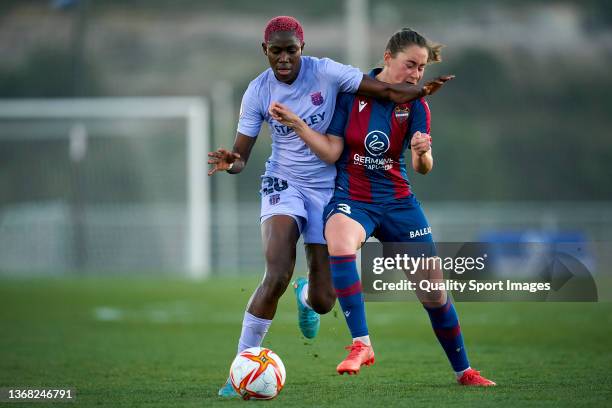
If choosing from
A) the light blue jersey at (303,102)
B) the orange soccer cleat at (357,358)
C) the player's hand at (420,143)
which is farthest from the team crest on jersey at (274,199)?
the orange soccer cleat at (357,358)

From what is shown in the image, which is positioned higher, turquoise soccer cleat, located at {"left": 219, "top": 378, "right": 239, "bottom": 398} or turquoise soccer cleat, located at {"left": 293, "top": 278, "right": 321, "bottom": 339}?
turquoise soccer cleat, located at {"left": 293, "top": 278, "right": 321, "bottom": 339}

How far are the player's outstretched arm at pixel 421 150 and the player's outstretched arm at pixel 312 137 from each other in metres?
0.56

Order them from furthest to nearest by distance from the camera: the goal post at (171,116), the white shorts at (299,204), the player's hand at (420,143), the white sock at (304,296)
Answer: the goal post at (171,116), the white sock at (304,296), the white shorts at (299,204), the player's hand at (420,143)

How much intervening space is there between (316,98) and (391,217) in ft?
3.08

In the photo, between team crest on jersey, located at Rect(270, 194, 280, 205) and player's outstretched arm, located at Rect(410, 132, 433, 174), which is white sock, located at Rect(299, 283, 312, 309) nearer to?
team crest on jersey, located at Rect(270, 194, 280, 205)

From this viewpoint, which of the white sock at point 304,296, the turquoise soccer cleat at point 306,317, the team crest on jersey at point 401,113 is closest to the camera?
the team crest on jersey at point 401,113

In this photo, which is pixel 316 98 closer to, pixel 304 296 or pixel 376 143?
pixel 376 143

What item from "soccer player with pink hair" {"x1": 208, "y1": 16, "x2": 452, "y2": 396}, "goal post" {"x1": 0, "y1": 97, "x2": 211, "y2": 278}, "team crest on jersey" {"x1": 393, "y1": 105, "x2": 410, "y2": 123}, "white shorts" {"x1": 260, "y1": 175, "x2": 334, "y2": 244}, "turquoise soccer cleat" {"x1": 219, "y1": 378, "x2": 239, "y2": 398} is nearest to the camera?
"turquoise soccer cleat" {"x1": 219, "y1": 378, "x2": 239, "y2": 398}

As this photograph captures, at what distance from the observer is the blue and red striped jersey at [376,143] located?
686cm

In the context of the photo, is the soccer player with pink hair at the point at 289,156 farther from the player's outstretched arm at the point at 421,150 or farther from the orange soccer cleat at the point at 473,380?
the orange soccer cleat at the point at 473,380

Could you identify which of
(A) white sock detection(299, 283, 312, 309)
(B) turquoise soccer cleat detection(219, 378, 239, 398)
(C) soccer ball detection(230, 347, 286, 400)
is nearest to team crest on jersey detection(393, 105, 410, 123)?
(A) white sock detection(299, 283, 312, 309)

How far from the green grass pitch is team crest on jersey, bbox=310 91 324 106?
156cm

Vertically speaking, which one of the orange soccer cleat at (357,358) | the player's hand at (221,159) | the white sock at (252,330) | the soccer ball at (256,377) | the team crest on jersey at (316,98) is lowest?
the soccer ball at (256,377)

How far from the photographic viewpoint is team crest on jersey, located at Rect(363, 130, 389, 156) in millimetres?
6828
